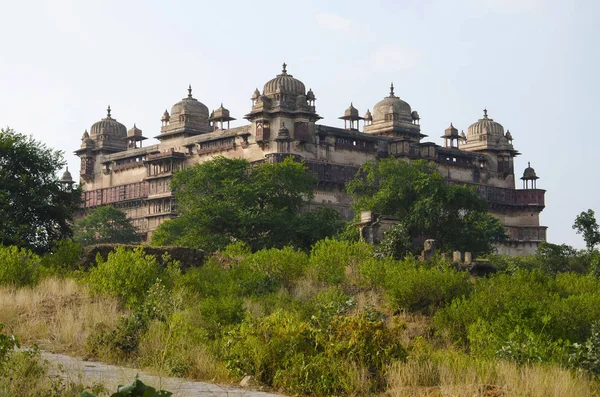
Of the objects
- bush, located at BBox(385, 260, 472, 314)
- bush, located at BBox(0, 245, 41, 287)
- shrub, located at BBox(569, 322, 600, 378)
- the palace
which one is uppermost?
the palace

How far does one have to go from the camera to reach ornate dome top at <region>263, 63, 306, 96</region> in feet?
223

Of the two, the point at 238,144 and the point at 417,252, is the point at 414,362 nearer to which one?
the point at 417,252

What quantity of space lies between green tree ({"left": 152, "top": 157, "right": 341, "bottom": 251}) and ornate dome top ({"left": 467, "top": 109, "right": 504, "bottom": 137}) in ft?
104

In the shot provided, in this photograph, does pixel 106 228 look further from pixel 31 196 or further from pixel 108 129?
pixel 31 196

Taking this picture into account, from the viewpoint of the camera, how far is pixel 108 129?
274 feet

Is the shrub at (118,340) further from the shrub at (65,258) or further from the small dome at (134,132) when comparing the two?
the small dome at (134,132)

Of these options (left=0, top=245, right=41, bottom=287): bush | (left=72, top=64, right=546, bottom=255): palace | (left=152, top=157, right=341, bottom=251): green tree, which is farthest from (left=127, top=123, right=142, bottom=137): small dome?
(left=0, top=245, right=41, bottom=287): bush

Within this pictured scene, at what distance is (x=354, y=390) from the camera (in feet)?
42.0

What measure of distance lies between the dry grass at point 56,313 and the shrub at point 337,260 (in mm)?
5462

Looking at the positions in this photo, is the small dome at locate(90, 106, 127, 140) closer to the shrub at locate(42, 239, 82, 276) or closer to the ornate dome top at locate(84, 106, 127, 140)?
the ornate dome top at locate(84, 106, 127, 140)

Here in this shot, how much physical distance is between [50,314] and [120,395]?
374 inches

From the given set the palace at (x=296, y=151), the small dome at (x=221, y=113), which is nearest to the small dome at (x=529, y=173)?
the palace at (x=296, y=151)

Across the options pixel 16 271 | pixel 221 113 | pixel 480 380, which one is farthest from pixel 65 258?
pixel 221 113

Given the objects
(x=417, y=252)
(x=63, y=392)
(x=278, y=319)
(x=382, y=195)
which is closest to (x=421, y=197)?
(x=382, y=195)
